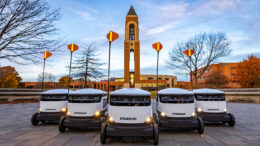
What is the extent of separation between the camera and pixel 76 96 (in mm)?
5840

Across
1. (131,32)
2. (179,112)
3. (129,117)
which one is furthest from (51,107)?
(131,32)

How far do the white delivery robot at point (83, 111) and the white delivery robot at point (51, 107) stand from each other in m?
1.29

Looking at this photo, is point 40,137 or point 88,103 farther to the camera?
point 88,103

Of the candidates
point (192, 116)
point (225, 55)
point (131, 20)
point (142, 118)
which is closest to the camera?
point (142, 118)

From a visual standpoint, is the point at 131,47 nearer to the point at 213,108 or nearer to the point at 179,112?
the point at 213,108

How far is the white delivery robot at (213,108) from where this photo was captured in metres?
6.70

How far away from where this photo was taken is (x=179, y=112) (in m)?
5.54

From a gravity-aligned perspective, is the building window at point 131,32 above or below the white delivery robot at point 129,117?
above

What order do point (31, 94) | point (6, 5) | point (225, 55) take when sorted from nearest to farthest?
point (6, 5) → point (31, 94) → point (225, 55)

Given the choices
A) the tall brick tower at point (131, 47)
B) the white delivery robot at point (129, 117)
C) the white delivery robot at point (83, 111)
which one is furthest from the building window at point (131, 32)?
the white delivery robot at point (129, 117)

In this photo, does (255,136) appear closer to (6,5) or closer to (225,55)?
(6,5)

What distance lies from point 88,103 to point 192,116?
3.79 m

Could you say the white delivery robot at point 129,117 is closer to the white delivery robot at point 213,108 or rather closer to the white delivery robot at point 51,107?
the white delivery robot at point 51,107

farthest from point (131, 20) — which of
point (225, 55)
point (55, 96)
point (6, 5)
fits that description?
point (55, 96)
